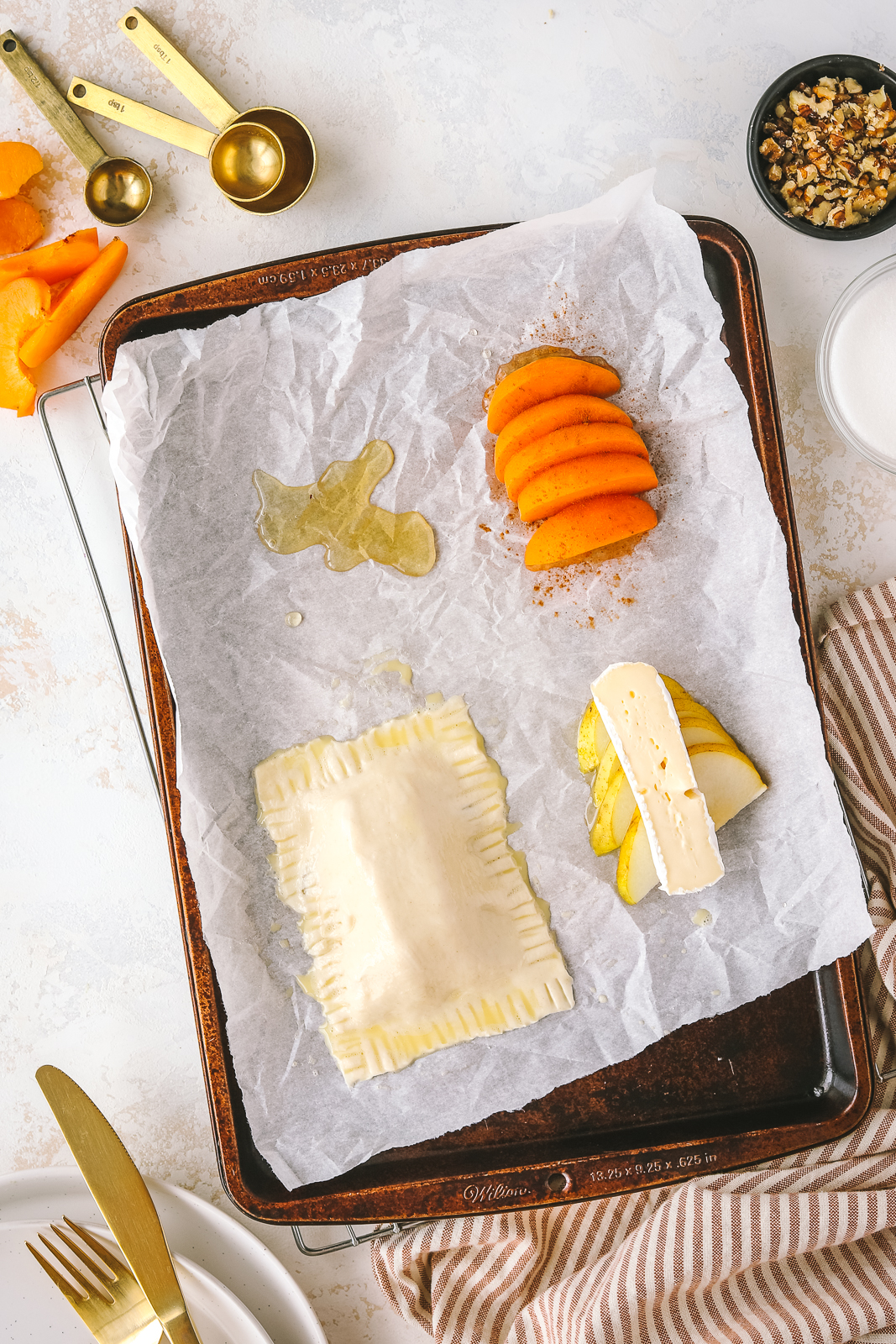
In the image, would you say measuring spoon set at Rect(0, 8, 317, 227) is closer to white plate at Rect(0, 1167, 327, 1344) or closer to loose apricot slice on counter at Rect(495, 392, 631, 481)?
loose apricot slice on counter at Rect(495, 392, 631, 481)

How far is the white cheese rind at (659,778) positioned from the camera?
1.70 m

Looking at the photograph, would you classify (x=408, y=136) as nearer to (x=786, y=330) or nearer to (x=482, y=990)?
(x=786, y=330)

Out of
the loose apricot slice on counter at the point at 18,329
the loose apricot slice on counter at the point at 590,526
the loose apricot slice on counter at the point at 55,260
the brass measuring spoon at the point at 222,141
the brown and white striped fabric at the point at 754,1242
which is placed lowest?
the brown and white striped fabric at the point at 754,1242

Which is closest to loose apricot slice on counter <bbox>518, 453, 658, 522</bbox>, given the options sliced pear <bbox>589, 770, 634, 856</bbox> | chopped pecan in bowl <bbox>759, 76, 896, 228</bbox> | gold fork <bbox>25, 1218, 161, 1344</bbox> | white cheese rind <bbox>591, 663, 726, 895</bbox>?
white cheese rind <bbox>591, 663, 726, 895</bbox>

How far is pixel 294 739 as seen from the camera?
73.0 inches

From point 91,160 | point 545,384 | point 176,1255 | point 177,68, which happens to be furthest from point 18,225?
point 176,1255

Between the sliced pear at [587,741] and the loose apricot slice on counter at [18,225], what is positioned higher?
the loose apricot slice on counter at [18,225]

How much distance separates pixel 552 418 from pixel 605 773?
740 mm

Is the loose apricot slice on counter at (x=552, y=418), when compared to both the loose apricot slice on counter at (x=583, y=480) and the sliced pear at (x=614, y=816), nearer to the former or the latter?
the loose apricot slice on counter at (x=583, y=480)

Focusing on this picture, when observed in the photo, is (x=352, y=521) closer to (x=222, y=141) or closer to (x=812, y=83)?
(x=222, y=141)

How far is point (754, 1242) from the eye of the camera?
1760 millimetres

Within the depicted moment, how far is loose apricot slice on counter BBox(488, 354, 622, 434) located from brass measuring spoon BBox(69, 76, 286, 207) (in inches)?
27.8

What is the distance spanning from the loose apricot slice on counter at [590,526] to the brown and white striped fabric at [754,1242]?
0.55 m

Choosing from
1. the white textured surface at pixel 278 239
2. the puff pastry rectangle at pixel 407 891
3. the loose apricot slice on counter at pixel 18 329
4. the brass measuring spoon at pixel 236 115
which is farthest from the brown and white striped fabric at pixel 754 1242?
the loose apricot slice on counter at pixel 18 329
